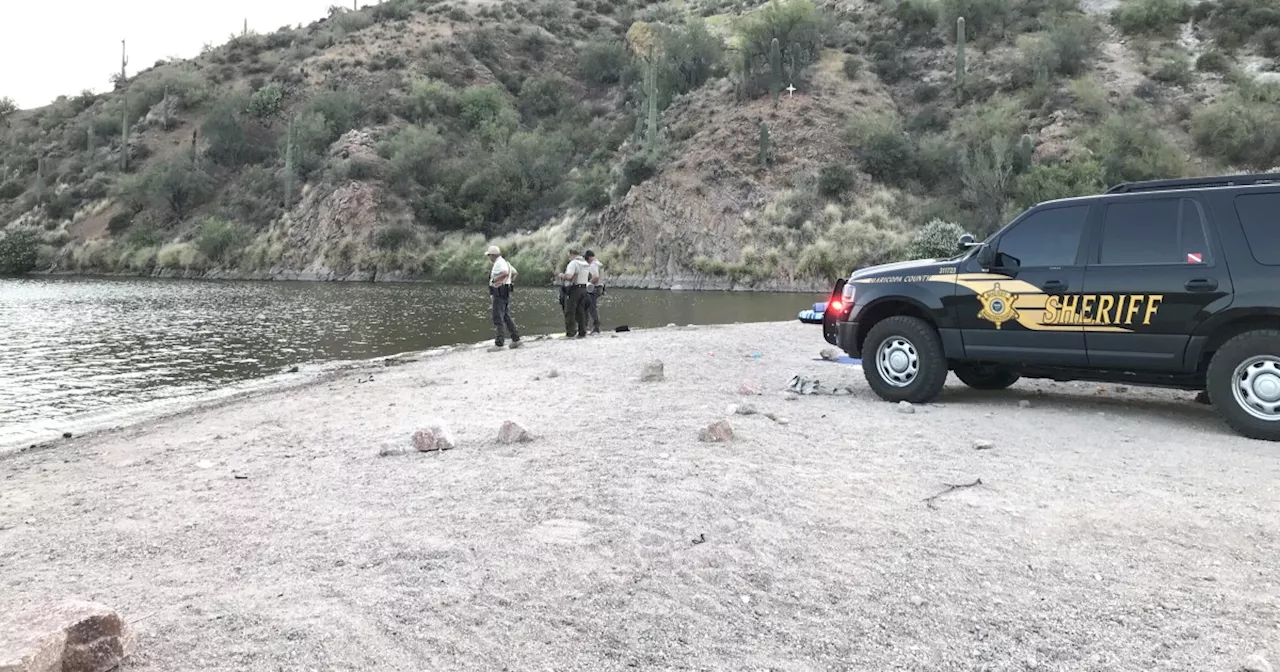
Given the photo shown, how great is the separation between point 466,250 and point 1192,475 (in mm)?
47466

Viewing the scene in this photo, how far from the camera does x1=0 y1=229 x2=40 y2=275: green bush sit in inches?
2239

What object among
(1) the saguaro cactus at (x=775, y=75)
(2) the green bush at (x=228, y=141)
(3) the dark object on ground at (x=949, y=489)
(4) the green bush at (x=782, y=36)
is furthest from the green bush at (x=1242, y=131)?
(2) the green bush at (x=228, y=141)

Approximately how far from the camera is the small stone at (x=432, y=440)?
682 cm

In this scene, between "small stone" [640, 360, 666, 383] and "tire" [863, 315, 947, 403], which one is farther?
"small stone" [640, 360, 666, 383]

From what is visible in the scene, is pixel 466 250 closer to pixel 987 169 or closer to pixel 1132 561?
pixel 987 169

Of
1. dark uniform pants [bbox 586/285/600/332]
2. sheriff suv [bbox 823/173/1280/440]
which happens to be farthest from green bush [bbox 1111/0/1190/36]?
sheriff suv [bbox 823/173/1280/440]

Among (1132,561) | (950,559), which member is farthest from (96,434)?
(1132,561)

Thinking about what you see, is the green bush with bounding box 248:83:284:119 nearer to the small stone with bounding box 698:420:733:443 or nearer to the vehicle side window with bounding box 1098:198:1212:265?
the small stone with bounding box 698:420:733:443

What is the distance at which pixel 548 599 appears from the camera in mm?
3668

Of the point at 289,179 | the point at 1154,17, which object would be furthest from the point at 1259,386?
the point at 289,179

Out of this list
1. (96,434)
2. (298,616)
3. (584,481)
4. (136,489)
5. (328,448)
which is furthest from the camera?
(96,434)

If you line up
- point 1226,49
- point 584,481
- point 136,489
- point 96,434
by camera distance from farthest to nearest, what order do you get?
1. point 1226,49
2. point 96,434
3. point 136,489
4. point 584,481

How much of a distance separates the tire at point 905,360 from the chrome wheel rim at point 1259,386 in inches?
97.8

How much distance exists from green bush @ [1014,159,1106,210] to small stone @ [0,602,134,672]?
3887 centimetres
